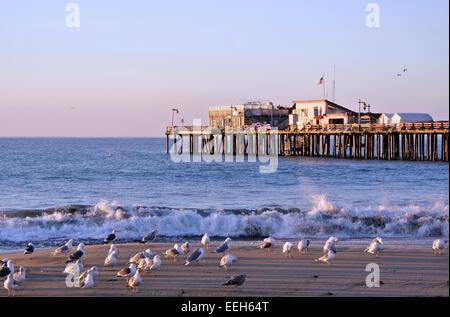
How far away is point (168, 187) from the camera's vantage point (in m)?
35.7

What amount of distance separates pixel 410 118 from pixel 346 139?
8574 millimetres

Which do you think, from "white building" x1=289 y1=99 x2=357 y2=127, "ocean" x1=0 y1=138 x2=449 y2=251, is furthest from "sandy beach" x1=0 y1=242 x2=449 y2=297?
"white building" x1=289 y1=99 x2=357 y2=127

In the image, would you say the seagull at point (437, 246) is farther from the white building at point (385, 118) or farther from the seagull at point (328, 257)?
the white building at point (385, 118)

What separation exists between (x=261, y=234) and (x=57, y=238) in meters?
6.42

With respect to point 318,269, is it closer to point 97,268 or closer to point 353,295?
point 353,295

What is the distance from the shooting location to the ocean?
764 inches

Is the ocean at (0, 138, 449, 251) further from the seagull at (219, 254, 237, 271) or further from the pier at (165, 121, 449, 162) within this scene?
the seagull at (219, 254, 237, 271)

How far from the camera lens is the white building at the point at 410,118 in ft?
176

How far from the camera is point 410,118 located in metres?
54.2

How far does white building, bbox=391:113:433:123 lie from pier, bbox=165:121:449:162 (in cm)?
257

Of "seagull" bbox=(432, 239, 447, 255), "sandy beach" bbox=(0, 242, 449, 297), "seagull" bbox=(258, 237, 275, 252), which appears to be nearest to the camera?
"sandy beach" bbox=(0, 242, 449, 297)

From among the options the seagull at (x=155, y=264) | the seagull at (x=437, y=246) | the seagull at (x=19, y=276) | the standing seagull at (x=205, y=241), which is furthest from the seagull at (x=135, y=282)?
the seagull at (x=437, y=246)

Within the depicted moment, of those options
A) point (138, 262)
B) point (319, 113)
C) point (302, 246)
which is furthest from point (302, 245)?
point (319, 113)

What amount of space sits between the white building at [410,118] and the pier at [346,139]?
101 inches
